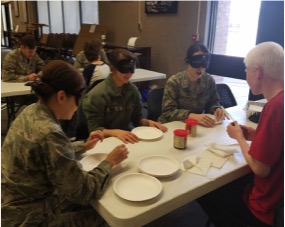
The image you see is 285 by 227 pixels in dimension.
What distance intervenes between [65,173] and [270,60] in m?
0.98

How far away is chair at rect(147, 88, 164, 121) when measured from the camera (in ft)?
7.06

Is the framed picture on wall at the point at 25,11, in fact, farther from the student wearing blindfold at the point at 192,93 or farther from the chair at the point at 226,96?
the student wearing blindfold at the point at 192,93

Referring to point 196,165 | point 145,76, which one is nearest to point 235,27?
point 145,76

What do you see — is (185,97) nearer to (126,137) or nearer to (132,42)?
(126,137)

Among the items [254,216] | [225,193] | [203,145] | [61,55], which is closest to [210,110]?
[203,145]

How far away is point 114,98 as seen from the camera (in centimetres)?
186

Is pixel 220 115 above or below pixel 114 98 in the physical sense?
below

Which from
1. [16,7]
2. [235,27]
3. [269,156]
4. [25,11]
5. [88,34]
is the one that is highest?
[16,7]

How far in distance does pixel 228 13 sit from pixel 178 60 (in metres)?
1.10

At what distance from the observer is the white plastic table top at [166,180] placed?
3.18ft

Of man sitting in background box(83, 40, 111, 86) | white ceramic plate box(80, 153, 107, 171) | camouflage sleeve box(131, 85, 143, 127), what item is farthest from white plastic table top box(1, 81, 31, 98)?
white ceramic plate box(80, 153, 107, 171)

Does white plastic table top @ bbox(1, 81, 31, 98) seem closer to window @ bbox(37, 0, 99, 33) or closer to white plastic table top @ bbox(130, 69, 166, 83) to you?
white plastic table top @ bbox(130, 69, 166, 83)

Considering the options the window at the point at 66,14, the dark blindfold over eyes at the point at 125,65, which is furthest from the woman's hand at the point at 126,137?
the window at the point at 66,14

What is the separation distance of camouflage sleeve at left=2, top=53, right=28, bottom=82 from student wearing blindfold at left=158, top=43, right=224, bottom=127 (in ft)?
5.84
